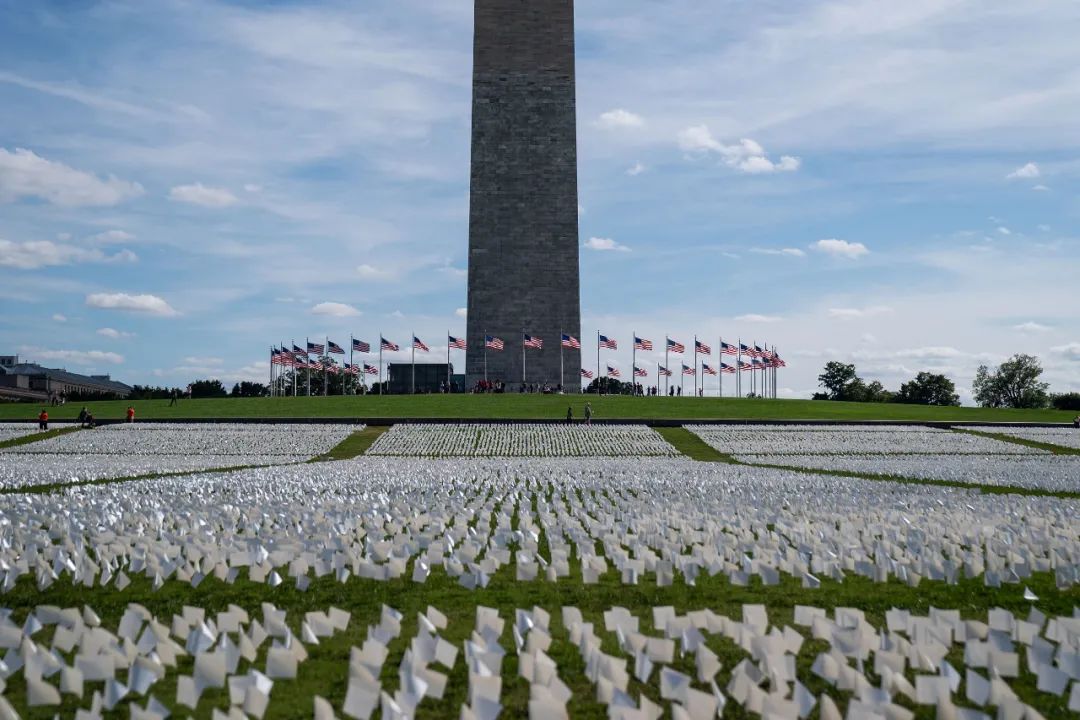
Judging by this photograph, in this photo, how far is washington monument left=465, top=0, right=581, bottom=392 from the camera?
79.0 m

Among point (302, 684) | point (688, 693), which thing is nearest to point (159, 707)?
point (302, 684)

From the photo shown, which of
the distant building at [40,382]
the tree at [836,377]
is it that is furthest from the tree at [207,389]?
the tree at [836,377]

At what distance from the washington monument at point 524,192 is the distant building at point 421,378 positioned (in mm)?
4629

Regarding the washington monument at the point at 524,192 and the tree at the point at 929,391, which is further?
the tree at the point at 929,391

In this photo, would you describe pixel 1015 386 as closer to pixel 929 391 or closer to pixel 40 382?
pixel 929 391

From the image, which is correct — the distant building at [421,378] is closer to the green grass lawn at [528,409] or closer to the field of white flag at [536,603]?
the green grass lawn at [528,409]

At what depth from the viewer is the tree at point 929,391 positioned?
10538 centimetres

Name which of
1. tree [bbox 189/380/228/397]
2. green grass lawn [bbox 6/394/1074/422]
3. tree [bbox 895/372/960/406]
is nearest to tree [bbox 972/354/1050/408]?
tree [bbox 895/372/960/406]

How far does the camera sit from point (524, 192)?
260ft

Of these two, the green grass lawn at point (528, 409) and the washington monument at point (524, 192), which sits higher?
the washington monument at point (524, 192)

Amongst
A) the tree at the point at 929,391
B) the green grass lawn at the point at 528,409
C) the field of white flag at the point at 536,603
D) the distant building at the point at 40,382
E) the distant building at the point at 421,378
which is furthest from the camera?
the distant building at the point at 40,382

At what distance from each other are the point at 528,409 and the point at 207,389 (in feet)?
168

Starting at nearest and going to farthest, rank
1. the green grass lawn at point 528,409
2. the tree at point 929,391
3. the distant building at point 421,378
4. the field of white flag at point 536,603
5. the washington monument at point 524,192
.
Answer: the field of white flag at point 536,603, the green grass lawn at point 528,409, the washington monument at point 524,192, the distant building at point 421,378, the tree at point 929,391

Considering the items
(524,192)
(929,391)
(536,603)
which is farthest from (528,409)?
(929,391)
